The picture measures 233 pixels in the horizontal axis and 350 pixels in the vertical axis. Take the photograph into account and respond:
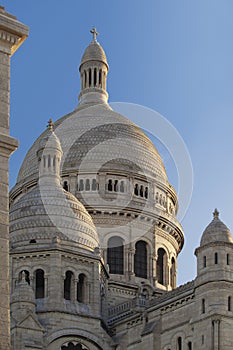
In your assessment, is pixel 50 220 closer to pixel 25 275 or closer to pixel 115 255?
pixel 25 275

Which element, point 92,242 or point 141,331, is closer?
point 141,331

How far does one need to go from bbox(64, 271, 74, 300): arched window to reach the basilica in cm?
6

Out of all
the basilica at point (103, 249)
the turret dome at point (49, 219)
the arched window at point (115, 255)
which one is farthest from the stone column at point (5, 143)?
the arched window at point (115, 255)

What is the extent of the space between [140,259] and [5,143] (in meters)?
52.9

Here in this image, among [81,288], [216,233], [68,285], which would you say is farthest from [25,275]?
[216,233]

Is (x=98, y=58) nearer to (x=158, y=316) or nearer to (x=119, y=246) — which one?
(x=119, y=246)

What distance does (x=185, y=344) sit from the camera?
57188 millimetres

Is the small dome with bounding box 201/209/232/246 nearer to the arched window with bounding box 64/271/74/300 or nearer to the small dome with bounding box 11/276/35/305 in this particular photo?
the arched window with bounding box 64/271/74/300

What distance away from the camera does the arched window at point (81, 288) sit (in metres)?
64.2

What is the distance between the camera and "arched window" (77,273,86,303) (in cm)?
6419

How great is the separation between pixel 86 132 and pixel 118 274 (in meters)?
12.7

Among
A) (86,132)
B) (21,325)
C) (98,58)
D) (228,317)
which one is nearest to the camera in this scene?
(228,317)

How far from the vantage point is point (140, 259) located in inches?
3036

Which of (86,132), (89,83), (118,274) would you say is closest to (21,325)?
(118,274)
